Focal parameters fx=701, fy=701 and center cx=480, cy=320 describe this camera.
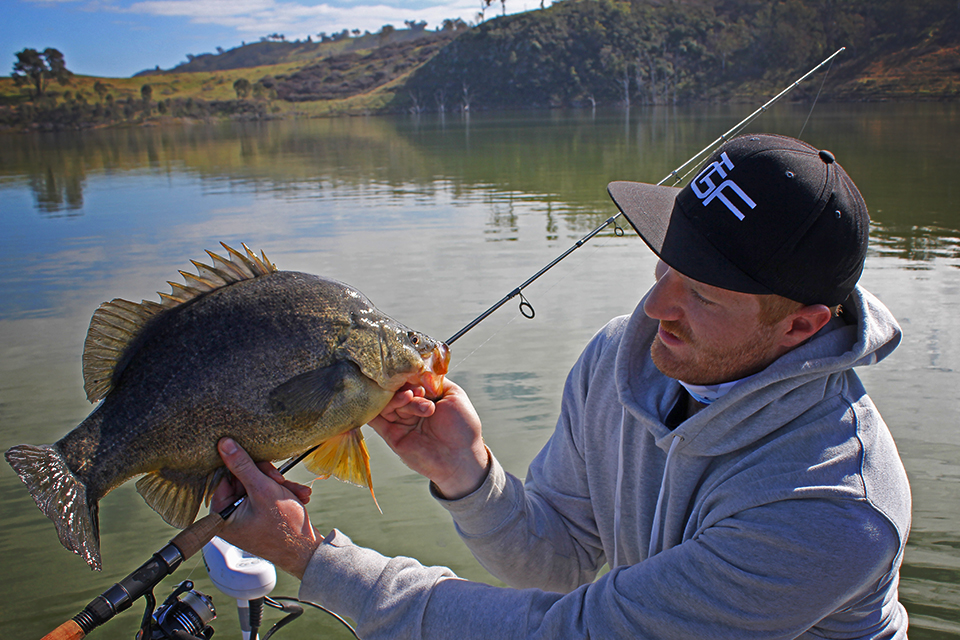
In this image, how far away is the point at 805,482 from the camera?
1.65 m

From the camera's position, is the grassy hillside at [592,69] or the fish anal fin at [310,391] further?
the grassy hillside at [592,69]

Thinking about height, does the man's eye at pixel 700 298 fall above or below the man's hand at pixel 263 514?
above

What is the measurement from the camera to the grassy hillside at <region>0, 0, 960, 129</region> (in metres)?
82.9

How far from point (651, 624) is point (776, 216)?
3.41 feet

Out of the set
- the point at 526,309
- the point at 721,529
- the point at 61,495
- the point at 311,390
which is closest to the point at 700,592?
the point at 721,529

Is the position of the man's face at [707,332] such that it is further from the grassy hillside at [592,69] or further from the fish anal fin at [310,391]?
the grassy hillside at [592,69]

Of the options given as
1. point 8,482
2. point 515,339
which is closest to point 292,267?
point 515,339

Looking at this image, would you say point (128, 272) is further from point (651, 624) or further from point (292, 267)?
point (651, 624)

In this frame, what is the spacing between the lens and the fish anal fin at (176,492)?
1922 millimetres

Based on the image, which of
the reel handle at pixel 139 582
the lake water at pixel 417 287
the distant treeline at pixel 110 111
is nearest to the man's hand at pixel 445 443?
the reel handle at pixel 139 582

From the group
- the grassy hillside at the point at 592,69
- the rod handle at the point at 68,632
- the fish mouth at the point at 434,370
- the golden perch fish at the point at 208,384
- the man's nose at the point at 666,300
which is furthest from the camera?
the grassy hillside at the point at 592,69

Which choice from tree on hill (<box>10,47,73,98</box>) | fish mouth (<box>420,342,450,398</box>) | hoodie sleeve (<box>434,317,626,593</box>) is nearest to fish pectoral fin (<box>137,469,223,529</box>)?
fish mouth (<box>420,342,450,398</box>)

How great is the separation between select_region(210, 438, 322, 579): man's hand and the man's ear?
1412 mm

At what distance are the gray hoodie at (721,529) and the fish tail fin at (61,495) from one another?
0.58 meters
